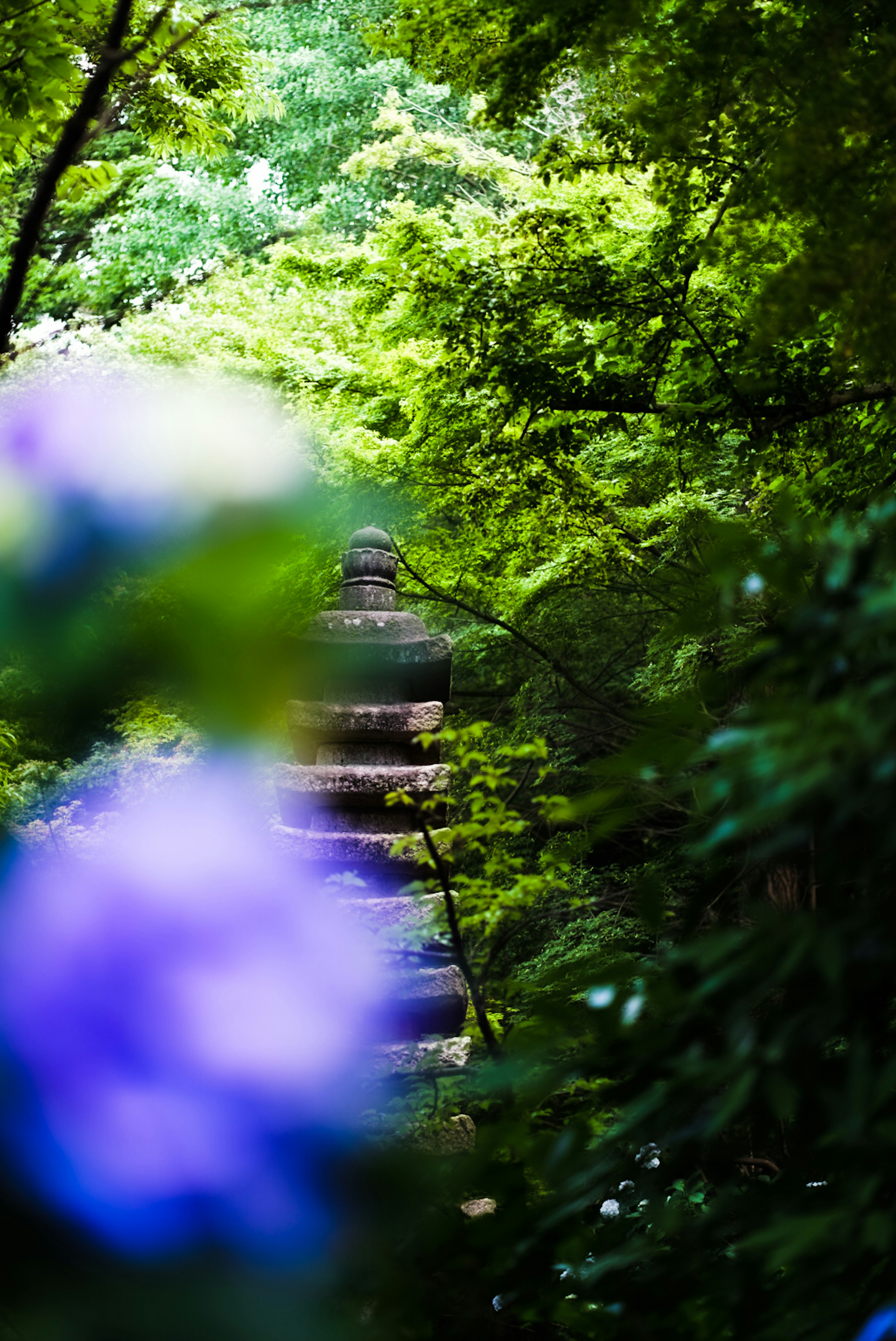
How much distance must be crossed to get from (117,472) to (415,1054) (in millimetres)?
1932

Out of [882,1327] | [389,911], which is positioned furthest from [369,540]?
[882,1327]

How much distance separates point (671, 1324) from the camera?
1084 millimetres

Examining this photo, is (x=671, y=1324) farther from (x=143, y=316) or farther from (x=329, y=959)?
(x=143, y=316)

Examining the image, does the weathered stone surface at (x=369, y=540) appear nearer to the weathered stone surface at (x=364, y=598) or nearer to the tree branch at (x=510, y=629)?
the weathered stone surface at (x=364, y=598)

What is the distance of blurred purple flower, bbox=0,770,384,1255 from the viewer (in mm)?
1602

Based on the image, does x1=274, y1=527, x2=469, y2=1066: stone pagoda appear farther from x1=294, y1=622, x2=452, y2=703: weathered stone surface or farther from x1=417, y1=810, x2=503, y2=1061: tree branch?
x1=417, y1=810, x2=503, y2=1061: tree branch

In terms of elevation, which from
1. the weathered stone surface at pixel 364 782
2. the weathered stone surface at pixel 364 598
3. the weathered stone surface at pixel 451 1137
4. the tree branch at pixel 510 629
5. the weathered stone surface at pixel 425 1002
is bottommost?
the weathered stone surface at pixel 451 1137

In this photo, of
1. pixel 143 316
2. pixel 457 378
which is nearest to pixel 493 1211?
pixel 457 378

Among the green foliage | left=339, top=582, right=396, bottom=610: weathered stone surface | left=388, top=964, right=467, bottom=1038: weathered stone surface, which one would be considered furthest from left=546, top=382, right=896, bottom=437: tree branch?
left=388, top=964, right=467, bottom=1038: weathered stone surface

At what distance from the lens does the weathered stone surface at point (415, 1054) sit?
2684 mm

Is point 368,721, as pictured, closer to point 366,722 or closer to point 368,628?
point 366,722

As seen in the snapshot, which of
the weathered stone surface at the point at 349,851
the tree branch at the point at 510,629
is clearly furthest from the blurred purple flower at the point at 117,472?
the tree branch at the point at 510,629

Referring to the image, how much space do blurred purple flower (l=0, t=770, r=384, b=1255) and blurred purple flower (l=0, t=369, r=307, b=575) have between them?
2.59 feet

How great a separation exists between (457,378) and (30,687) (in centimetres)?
367
